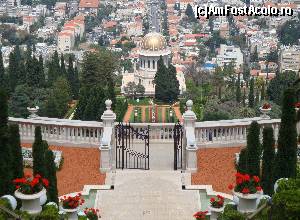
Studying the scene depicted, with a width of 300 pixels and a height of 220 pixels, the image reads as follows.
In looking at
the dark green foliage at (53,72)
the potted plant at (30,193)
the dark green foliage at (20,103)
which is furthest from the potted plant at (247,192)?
the dark green foliage at (53,72)

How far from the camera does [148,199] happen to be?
17531 mm

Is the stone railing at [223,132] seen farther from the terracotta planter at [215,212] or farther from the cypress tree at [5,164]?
the cypress tree at [5,164]

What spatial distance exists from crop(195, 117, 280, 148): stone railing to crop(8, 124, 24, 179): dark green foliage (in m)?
7.15

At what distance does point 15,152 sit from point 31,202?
2.31m

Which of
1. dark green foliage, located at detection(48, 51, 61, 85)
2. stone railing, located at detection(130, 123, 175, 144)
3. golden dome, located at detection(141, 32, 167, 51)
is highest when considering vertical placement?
golden dome, located at detection(141, 32, 167, 51)

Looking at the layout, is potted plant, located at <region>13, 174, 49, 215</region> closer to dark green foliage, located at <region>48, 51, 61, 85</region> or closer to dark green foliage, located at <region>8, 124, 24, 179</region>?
dark green foliage, located at <region>8, 124, 24, 179</region>

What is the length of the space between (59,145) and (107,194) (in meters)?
4.21

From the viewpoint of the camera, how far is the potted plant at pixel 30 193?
43.8 feet

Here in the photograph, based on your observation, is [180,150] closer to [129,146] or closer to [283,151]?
[129,146]

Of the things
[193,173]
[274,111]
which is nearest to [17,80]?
[274,111]

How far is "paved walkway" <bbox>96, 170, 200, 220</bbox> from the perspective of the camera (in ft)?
54.6

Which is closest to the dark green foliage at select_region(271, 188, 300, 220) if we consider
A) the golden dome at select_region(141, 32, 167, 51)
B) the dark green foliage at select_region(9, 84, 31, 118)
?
the dark green foliage at select_region(9, 84, 31, 118)

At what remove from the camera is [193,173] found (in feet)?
64.0

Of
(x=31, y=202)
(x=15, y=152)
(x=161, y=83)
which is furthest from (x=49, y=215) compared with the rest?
(x=161, y=83)
